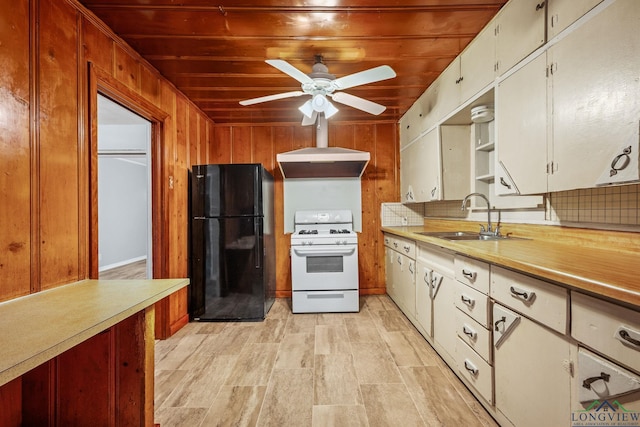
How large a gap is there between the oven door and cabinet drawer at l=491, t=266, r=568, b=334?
1.76 meters

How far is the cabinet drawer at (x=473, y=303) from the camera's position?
1470 mm

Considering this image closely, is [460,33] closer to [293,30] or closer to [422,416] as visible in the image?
[293,30]

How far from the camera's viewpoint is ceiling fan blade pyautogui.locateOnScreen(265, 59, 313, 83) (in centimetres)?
173

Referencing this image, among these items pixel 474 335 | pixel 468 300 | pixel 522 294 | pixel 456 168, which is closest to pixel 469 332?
pixel 474 335

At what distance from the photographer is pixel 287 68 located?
180cm

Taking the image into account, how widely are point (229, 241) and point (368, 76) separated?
2035mm

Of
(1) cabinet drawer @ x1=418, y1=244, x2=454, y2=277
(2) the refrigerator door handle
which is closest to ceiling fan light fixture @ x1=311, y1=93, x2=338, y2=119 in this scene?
(2) the refrigerator door handle

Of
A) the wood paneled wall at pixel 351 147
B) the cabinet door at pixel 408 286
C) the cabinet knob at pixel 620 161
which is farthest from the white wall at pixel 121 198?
the cabinet knob at pixel 620 161

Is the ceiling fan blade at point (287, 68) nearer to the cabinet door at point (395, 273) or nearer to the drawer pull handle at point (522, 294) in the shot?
the drawer pull handle at point (522, 294)

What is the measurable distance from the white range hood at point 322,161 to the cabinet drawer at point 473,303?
173 centimetres

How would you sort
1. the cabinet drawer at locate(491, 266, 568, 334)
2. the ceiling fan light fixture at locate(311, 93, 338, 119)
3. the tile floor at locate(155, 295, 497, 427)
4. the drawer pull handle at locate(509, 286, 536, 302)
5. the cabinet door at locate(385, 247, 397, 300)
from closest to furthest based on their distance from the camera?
1. the cabinet drawer at locate(491, 266, 568, 334)
2. the drawer pull handle at locate(509, 286, 536, 302)
3. the tile floor at locate(155, 295, 497, 427)
4. the ceiling fan light fixture at locate(311, 93, 338, 119)
5. the cabinet door at locate(385, 247, 397, 300)

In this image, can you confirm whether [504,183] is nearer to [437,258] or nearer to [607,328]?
[437,258]

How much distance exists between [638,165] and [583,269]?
430mm

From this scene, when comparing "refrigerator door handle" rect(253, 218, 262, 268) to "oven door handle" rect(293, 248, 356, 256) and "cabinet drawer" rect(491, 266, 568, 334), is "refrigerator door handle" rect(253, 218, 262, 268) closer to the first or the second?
"oven door handle" rect(293, 248, 356, 256)
